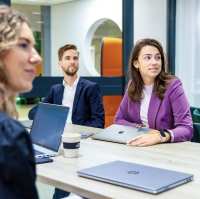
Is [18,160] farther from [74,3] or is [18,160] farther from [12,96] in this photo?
[74,3]

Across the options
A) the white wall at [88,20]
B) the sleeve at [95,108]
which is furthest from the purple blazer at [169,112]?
the white wall at [88,20]

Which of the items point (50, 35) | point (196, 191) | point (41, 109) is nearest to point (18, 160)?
point (196, 191)

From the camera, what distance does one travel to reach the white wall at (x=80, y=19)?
479cm

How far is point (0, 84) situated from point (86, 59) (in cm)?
425

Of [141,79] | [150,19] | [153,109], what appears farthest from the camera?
[150,19]

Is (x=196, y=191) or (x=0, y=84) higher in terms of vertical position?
(x=0, y=84)

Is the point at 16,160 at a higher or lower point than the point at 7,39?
lower

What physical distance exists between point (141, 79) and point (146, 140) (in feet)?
2.17

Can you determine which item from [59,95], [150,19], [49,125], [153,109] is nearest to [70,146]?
[49,125]

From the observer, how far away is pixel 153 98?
2.38 m

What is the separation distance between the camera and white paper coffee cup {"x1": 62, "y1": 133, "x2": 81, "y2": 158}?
1.77 meters

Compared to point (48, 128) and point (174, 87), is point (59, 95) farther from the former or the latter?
point (48, 128)

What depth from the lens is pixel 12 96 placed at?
830 mm

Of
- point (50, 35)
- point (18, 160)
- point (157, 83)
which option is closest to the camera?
point (18, 160)
